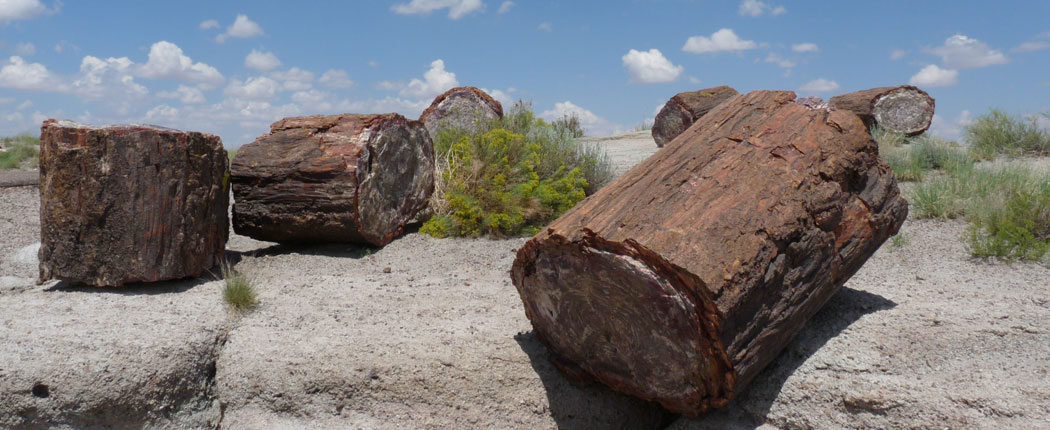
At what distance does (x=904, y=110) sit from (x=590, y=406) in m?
9.34

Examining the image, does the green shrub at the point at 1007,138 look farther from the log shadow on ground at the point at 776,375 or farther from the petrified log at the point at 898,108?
the log shadow on ground at the point at 776,375

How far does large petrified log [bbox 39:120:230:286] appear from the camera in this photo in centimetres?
436

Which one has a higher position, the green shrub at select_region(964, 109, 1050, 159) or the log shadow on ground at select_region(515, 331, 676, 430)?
the green shrub at select_region(964, 109, 1050, 159)

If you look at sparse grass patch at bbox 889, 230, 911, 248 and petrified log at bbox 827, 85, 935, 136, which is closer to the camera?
sparse grass patch at bbox 889, 230, 911, 248

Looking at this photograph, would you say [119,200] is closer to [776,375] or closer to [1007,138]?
[776,375]

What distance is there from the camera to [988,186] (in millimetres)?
6496

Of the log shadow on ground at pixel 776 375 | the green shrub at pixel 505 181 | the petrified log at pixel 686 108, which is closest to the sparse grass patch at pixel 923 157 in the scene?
the petrified log at pixel 686 108

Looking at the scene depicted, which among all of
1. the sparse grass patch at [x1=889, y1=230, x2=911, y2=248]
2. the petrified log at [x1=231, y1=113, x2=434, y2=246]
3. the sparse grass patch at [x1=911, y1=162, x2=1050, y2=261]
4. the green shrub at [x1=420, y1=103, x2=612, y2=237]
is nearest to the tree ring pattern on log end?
the sparse grass patch at [x1=911, y1=162, x2=1050, y2=261]

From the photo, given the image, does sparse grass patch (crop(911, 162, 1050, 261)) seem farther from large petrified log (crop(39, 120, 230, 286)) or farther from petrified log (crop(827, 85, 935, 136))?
large petrified log (crop(39, 120, 230, 286))

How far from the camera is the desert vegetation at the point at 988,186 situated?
5.11m

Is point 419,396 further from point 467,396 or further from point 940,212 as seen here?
point 940,212

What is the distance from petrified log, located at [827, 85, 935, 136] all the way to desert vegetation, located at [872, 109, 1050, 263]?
0.23 meters

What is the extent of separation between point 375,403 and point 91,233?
93.3 inches

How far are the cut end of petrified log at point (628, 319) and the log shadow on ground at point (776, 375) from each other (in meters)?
0.27
